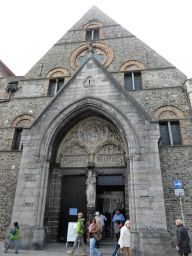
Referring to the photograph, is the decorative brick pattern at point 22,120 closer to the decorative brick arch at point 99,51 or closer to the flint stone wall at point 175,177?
the decorative brick arch at point 99,51

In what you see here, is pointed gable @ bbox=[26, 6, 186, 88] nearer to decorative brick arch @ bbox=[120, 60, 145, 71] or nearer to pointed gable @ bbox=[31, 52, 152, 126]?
decorative brick arch @ bbox=[120, 60, 145, 71]

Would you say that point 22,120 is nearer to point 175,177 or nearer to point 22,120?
point 22,120

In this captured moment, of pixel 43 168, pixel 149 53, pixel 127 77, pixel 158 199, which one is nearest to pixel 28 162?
pixel 43 168

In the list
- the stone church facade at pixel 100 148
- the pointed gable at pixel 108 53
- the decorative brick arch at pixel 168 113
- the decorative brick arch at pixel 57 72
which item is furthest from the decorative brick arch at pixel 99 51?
the decorative brick arch at pixel 168 113

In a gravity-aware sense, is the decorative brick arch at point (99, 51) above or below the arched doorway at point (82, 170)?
above

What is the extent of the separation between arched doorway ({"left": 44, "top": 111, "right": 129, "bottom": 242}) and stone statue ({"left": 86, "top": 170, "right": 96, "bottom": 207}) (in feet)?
1.21

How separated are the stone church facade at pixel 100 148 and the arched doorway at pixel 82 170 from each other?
48 millimetres

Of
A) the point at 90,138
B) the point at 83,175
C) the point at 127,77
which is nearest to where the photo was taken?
the point at 83,175

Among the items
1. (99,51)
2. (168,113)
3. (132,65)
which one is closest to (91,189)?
(168,113)

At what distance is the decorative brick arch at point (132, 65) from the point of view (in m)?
13.4

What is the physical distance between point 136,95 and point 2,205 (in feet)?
32.2

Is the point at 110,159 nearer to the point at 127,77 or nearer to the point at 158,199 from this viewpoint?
the point at 158,199

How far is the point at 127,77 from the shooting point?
1320 cm

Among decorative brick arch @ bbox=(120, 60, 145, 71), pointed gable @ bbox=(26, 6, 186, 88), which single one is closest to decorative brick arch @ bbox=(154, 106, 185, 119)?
pointed gable @ bbox=(26, 6, 186, 88)
